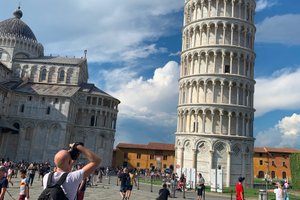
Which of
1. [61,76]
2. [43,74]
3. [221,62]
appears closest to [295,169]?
[221,62]

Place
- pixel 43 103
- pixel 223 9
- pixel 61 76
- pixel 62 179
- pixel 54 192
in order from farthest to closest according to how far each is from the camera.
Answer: pixel 61 76 → pixel 43 103 → pixel 223 9 → pixel 62 179 → pixel 54 192

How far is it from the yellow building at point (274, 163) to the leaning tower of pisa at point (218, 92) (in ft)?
127

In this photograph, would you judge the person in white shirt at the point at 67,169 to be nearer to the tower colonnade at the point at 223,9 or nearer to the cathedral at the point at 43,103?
the tower colonnade at the point at 223,9

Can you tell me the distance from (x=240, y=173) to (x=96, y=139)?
2791 centimetres

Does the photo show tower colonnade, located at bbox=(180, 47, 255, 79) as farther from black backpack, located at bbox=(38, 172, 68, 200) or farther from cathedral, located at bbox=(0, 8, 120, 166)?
black backpack, located at bbox=(38, 172, 68, 200)

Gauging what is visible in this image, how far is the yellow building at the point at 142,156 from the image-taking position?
235ft

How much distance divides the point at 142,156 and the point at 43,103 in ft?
94.3

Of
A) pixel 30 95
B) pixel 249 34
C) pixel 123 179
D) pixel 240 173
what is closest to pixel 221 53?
pixel 249 34

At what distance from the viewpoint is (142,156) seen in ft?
237

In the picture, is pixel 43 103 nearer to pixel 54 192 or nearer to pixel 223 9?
pixel 223 9

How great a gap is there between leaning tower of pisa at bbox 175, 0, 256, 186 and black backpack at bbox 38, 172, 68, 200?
114ft

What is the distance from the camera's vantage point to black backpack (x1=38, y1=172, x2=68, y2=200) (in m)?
3.93

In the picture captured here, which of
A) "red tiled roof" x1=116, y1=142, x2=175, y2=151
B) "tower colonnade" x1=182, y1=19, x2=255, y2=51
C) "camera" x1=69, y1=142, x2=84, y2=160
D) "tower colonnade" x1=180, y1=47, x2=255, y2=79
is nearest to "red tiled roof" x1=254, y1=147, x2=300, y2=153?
"red tiled roof" x1=116, y1=142, x2=175, y2=151

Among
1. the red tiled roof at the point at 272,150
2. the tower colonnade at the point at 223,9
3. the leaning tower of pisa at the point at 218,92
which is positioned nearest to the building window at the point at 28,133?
the leaning tower of pisa at the point at 218,92
